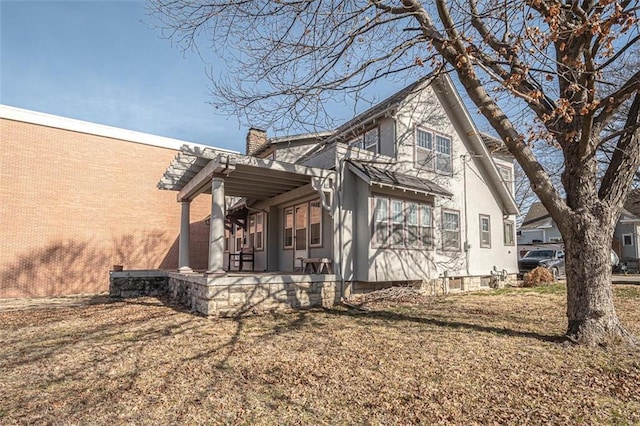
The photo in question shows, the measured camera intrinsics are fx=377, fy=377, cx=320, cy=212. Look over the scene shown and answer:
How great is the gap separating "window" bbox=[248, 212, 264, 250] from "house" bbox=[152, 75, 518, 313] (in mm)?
76

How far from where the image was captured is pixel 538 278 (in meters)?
15.7

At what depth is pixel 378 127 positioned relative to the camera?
1238 centimetres

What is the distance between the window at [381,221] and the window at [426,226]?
1500 mm

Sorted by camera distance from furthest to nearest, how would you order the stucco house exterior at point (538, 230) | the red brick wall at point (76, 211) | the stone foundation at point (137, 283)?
1. the stucco house exterior at point (538, 230)
2. the red brick wall at point (76, 211)
3. the stone foundation at point (137, 283)

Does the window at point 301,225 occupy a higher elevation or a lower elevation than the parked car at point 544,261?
higher

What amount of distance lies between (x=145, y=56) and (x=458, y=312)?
9200mm

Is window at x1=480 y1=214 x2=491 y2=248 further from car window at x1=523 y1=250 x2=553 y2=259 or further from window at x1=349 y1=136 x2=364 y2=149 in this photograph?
car window at x1=523 y1=250 x2=553 y2=259

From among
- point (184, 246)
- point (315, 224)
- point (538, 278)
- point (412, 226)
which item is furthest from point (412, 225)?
point (538, 278)

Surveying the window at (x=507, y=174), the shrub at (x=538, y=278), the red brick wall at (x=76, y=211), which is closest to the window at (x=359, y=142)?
the window at (x=507, y=174)

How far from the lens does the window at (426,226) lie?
37.8ft

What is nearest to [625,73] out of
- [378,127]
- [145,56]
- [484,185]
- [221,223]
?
[484,185]

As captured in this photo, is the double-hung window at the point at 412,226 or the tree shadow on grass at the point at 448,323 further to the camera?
the double-hung window at the point at 412,226

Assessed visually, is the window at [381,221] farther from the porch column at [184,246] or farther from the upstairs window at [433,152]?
the porch column at [184,246]

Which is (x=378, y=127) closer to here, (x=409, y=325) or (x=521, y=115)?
(x=521, y=115)
